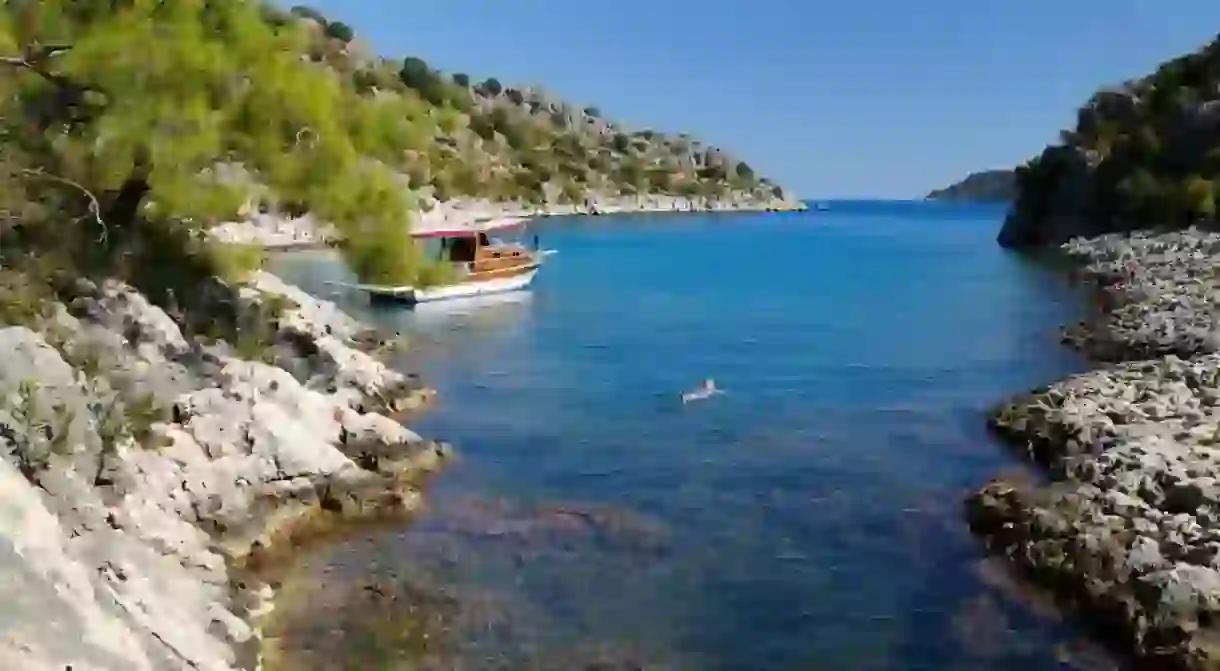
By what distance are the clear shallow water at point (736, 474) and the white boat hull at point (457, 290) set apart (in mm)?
855

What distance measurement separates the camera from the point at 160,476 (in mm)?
13930

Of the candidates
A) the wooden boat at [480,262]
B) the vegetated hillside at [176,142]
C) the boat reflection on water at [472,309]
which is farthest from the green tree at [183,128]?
the wooden boat at [480,262]

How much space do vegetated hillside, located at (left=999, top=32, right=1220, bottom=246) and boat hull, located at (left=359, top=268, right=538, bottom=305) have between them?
36305 millimetres

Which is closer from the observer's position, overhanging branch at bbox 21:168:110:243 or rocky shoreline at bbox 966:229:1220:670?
rocky shoreline at bbox 966:229:1220:670

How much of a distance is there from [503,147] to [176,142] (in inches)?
5333

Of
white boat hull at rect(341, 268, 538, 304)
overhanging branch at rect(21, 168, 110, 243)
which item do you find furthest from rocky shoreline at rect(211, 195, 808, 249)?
white boat hull at rect(341, 268, 538, 304)

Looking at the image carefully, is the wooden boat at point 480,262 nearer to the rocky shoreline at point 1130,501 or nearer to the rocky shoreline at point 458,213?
the rocky shoreline at point 458,213

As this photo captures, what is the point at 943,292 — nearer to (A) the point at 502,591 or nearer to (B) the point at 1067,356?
(B) the point at 1067,356

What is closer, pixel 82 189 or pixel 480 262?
pixel 82 189

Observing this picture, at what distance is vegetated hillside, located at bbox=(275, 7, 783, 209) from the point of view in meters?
117

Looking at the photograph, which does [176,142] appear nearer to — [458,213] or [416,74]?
[458,213]

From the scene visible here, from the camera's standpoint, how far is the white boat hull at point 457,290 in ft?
139

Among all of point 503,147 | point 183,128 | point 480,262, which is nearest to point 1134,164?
point 480,262

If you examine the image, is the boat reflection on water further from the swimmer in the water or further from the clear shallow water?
the swimmer in the water
